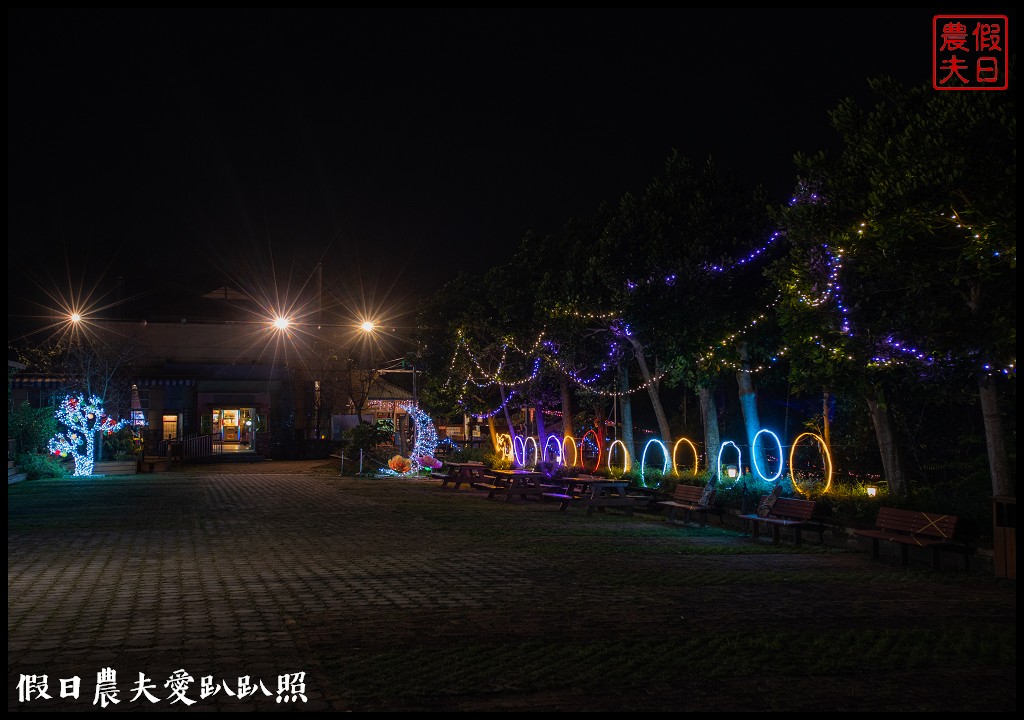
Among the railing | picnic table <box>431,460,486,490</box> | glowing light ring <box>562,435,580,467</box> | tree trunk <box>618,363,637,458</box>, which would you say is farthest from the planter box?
tree trunk <box>618,363,637,458</box>

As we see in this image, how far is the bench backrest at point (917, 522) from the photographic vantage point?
1114 centimetres

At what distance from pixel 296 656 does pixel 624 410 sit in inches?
730

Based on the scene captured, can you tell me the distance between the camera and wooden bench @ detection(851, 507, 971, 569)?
11.0 metres

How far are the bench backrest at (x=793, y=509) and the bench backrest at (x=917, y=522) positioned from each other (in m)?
1.36

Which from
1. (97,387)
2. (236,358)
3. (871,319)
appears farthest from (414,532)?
(236,358)

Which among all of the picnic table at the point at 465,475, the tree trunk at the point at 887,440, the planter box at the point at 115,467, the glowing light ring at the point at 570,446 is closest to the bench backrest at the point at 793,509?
the tree trunk at the point at 887,440

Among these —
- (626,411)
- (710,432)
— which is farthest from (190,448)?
(710,432)

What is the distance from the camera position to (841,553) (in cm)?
1262

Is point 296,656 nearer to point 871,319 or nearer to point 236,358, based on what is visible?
point 871,319

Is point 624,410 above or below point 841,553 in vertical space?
above

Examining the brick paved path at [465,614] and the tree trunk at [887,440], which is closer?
the brick paved path at [465,614]

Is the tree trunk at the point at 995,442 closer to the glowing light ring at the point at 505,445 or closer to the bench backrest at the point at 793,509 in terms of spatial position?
the bench backrest at the point at 793,509

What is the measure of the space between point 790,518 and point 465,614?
25.1 ft

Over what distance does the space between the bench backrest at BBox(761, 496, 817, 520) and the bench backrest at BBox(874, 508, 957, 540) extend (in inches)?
53.5
